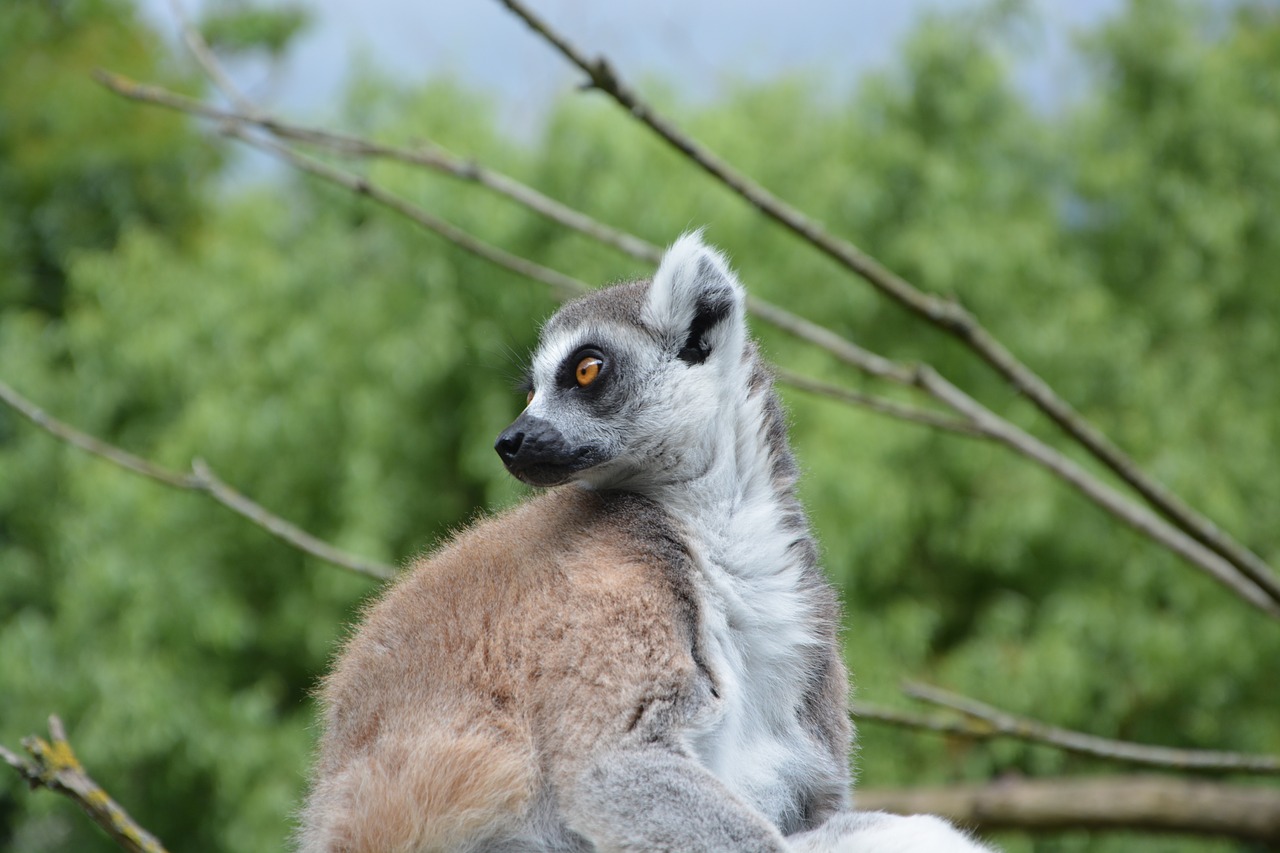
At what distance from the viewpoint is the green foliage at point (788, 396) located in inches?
444

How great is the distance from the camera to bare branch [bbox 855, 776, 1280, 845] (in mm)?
5379

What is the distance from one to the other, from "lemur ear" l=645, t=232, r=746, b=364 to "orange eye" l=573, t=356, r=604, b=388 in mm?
158

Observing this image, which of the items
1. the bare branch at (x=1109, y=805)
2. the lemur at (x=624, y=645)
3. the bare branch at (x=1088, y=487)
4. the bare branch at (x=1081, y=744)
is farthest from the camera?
the bare branch at (x=1109, y=805)

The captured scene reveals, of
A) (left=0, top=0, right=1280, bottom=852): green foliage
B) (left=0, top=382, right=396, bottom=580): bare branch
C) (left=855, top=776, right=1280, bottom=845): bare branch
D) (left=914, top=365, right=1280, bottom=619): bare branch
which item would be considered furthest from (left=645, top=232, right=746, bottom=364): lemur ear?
(left=0, top=0, right=1280, bottom=852): green foliage

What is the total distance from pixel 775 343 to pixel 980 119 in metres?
5.10

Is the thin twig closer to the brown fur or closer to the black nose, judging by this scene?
the black nose

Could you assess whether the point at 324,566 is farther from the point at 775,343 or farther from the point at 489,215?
the point at 775,343

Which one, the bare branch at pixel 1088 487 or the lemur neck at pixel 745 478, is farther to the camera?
the bare branch at pixel 1088 487

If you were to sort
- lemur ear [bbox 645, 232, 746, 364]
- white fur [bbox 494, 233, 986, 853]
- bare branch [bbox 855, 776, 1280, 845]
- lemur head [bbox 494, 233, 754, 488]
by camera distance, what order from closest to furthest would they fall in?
white fur [bbox 494, 233, 986, 853], lemur head [bbox 494, 233, 754, 488], lemur ear [bbox 645, 232, 746, 364], bare branch [bbox 855, 776, 1280, 845]

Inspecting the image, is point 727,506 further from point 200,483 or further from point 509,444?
point 200,483

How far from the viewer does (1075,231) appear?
1786 cm

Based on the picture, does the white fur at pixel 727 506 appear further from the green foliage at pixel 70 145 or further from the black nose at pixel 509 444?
the green foliage at pixel 70 145

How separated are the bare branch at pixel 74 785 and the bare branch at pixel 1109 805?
146 inches

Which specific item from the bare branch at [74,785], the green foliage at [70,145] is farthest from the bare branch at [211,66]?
the green foliage at [70,145]
